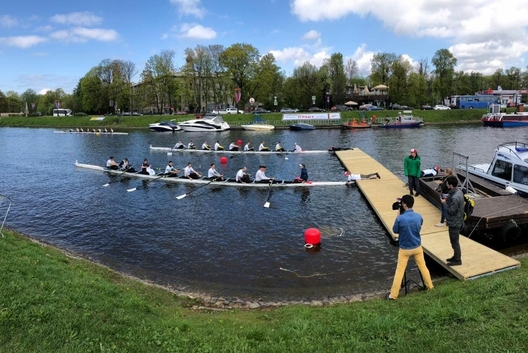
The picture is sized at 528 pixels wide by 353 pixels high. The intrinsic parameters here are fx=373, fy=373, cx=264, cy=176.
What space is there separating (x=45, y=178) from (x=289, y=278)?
2801cm

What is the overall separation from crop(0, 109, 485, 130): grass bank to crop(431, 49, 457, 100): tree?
24223mm

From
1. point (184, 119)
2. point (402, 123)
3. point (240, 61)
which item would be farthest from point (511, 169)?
point (240, 61)

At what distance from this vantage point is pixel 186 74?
10044 cm

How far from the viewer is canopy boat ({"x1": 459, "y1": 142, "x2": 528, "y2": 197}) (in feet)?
56.0

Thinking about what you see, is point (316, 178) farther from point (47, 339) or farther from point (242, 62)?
point (242, 62)

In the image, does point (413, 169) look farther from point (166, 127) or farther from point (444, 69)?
point (444, 69)

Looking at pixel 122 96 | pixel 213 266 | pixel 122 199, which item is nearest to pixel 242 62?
pixel 122 96

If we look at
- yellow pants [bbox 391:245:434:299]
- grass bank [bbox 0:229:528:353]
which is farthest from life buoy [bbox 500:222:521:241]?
yellow pants [bbox 391:245:434:299]

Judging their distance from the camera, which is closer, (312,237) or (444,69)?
(312,237)

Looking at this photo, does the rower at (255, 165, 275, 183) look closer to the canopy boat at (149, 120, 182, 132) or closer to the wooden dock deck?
the wooden dock deck

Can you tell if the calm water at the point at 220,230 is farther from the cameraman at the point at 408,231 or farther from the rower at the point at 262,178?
the cameraman at the point at 408,231

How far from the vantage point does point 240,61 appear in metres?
95.4

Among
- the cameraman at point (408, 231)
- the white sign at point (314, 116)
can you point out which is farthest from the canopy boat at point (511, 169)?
the white sign at point (314, 116)

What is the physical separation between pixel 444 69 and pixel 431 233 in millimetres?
105097
